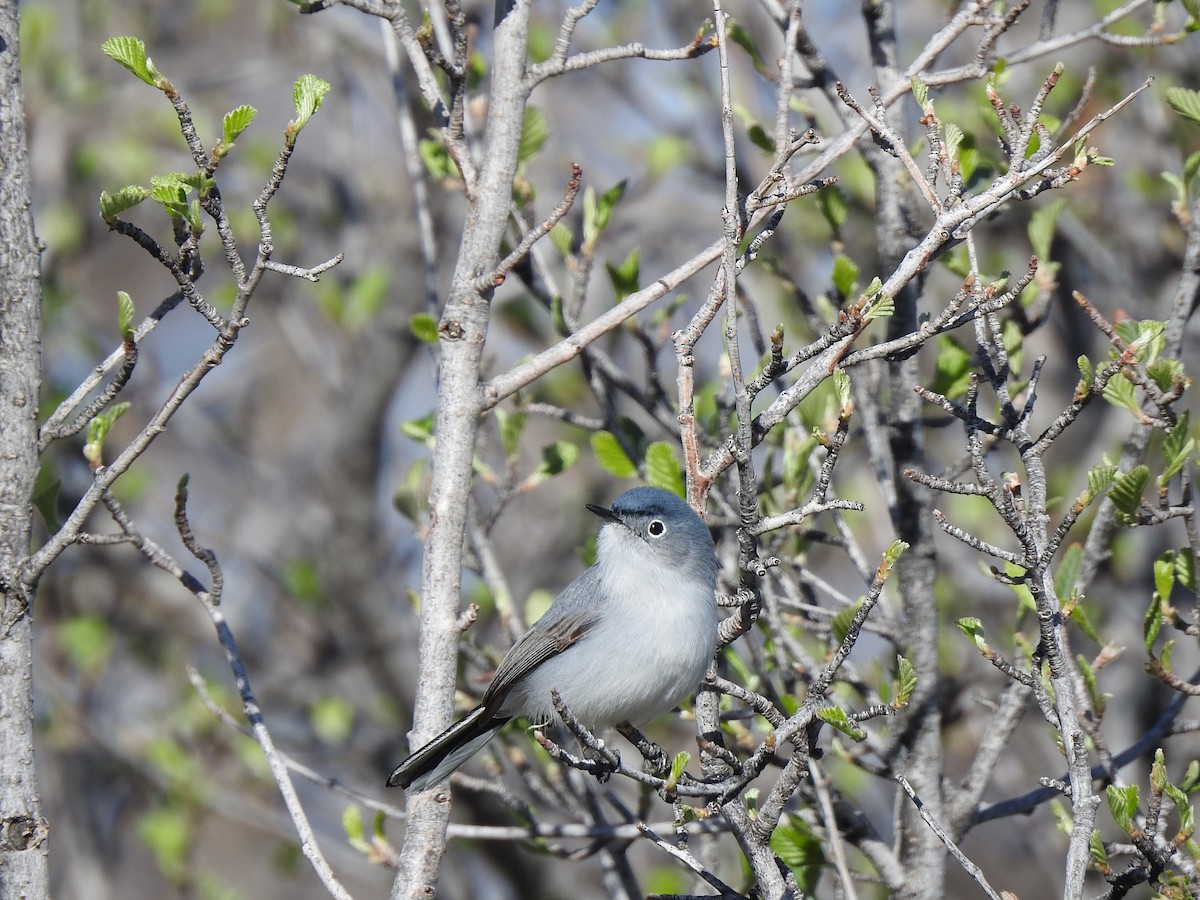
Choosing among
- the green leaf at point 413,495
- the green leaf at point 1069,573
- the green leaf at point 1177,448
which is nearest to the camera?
the green leaf at point 1177,448

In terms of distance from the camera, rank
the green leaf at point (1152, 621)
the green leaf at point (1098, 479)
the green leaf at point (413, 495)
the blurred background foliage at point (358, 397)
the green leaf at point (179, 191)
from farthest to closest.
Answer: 1. the blurred background foliage at point (358, 397)
2. the green leaf at point (413, 495)
3. the green leaf at point (1152, 621)
4. the green leaf at point (1098, 479)
5. the green leaf at point (179, 191)

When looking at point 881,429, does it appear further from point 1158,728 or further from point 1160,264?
point 1160,264

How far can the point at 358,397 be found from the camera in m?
5.42

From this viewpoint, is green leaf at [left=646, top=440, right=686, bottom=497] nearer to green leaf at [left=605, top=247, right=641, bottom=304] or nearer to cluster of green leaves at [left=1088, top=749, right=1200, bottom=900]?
green leaf at [left=605, top=247, right=641, bottom=304]

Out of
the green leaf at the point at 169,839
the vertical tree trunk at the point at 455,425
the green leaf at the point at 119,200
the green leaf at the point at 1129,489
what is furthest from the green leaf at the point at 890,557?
the green leaf at the point at 169,839

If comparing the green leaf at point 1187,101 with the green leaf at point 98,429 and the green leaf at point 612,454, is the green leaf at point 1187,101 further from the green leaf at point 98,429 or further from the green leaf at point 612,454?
the green leaf at point 98,429

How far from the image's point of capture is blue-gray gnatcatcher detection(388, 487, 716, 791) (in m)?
2.76

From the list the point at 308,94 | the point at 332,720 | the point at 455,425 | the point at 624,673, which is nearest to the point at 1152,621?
the point at 624,673

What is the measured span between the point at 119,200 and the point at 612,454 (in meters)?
1.48

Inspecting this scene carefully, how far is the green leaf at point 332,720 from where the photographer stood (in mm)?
5180

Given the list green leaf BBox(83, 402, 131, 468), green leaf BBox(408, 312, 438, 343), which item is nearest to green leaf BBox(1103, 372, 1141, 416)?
green leaf BBox(408, 312, 438, 343)

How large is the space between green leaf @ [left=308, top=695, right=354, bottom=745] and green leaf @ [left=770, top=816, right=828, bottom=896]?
2936 millimetres

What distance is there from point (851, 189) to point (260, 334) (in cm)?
457

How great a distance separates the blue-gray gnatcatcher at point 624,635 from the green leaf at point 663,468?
67 mm
